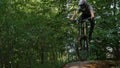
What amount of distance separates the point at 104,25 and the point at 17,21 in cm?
768

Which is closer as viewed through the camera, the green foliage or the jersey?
the jersey

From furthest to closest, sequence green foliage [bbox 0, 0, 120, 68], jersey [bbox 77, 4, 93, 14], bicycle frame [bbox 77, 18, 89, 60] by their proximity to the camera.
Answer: green foliage [bbox 0, 0, 120, 68] → bicycle frame [bbox 77, 18, 89, 60] → jersey [bbox 77, 4, 93, 14]

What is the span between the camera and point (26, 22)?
18922mm

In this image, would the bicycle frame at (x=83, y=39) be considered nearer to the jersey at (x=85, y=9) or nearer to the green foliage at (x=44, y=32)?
the jersey at (x=85, y=9)

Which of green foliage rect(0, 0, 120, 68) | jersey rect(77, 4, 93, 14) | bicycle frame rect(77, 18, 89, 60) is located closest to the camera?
jersey rect(77, 4, 93, 14)

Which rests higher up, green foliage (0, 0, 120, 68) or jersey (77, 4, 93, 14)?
jersey (77, 4, 93, 14)

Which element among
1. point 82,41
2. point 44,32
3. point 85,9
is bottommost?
point 44,32

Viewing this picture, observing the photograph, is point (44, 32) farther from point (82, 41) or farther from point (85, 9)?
point (85, 9)

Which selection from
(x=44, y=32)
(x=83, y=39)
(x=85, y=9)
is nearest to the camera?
(x=85, y=9)

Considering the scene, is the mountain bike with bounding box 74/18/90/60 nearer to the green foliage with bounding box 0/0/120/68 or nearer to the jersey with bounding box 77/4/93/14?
the jersey with bounding box 77/4/93/14

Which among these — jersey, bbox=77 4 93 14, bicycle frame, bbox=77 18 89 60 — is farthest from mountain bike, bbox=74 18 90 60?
jersey, bbox=77 4 93 14

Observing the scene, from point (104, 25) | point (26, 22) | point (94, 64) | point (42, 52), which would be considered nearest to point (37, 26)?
point (26, 22)

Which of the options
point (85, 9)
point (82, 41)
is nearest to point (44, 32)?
point (82, 41)

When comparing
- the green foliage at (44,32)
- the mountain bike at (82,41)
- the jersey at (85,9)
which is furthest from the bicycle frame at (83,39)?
the green foliage at (44,32)
